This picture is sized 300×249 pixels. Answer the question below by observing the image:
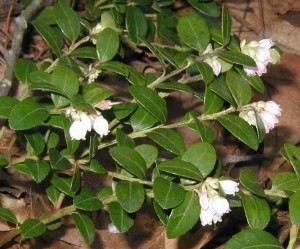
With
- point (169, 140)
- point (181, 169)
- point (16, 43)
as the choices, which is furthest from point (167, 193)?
point (16, 43)

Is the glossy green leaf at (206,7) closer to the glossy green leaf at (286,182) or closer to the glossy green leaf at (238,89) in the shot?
the glossy green leaf at (238,89)

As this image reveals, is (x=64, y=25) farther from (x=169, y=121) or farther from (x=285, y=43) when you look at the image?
(x=285, y=43)

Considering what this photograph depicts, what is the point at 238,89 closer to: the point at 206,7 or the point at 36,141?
the point at 36,141

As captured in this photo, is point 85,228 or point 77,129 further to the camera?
point 85,228

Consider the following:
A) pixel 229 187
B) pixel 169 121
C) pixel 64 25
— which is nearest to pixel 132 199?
pixel 229 187

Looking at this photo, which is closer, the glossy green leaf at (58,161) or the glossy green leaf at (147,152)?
the glossy green leaf at (58,161)

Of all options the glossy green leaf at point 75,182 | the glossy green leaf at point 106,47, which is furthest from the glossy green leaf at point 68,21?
the glossy green leaf at point 75,182
